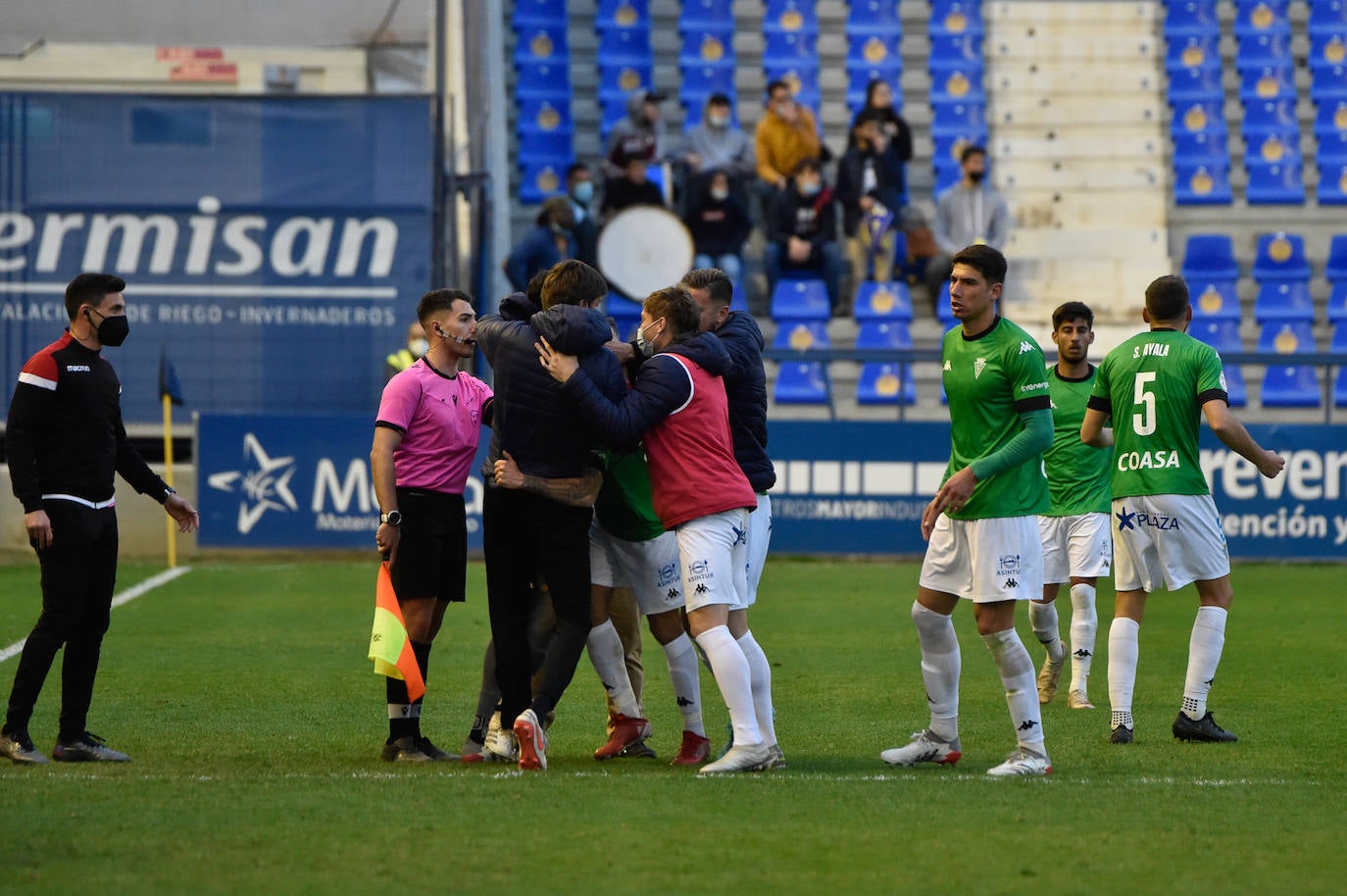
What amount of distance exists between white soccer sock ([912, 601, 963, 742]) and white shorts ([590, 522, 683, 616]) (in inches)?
40.7

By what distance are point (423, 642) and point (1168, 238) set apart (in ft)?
58.4

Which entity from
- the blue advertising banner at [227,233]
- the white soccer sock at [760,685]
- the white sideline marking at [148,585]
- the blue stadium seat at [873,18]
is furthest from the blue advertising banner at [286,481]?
the blue stadium seat at [873,18]

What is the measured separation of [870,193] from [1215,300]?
14.9ft

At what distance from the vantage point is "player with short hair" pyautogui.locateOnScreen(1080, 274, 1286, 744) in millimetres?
8188

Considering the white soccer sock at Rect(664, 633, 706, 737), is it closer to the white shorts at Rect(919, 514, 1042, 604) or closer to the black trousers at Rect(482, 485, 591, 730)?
the black trousers at Rect(482, 485, 591, 730)

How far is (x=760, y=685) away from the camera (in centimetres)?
732

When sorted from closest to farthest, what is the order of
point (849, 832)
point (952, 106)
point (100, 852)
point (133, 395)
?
1. point (100, 852)
2. point (849, 832)
3. point (133, 395)
4. point (952, 106)

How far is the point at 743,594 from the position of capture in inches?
295

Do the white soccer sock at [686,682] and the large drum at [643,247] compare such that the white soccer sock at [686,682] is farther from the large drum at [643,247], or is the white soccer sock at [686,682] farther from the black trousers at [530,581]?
the large drum at [643,247]

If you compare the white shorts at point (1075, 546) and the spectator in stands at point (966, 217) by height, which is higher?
the spectator in stands at point (966, 217)

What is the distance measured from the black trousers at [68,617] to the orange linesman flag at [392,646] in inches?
43.4

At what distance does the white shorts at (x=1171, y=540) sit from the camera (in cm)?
823

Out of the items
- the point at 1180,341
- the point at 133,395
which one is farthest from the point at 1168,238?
the point at 1180,341

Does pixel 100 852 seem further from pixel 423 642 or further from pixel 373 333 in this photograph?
pixel 373 333
